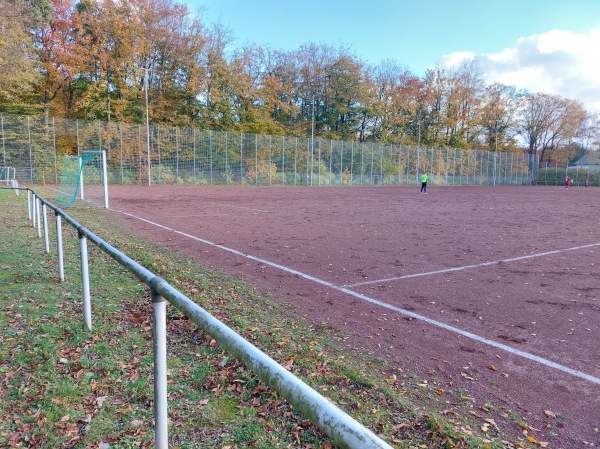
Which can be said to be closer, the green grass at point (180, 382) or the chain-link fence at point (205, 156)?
the green grass at point (180, 382)

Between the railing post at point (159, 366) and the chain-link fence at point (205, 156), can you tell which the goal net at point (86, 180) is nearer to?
the chain-link fence at point (205, 156)

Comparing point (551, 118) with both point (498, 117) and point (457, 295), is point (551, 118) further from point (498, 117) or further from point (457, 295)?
point (457, 295)

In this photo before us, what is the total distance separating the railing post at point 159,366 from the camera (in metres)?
2.22

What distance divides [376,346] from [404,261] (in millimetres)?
4342

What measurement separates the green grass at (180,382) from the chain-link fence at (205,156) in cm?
3117

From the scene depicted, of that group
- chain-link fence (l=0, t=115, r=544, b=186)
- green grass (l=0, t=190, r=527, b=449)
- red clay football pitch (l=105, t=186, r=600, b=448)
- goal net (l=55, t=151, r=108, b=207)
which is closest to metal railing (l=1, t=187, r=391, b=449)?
green grass (l=0, t=190, r=527, b=449)

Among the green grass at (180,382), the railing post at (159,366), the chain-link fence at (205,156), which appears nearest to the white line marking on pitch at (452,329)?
the green grass at (180,382)

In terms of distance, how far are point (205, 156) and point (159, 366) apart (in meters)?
39.9

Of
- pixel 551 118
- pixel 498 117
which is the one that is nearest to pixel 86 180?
pixel 498 117

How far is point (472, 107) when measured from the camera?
2837 inches

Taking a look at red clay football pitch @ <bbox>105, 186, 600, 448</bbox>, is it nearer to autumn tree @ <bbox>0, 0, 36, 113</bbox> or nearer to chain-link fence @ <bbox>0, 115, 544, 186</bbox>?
autumn tree @ <bbox>0, 0, 36, 113</bbox>

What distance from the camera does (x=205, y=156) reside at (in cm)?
4078

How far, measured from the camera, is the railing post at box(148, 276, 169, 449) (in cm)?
222

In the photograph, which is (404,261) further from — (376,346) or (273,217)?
(273,217)
